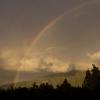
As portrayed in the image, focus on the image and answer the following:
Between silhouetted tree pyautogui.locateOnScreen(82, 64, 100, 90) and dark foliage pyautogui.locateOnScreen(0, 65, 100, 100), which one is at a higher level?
silhouetted tree pyautogui.locateOnScreen(82, 64, 100, 90)

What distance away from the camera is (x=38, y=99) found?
7212 cm

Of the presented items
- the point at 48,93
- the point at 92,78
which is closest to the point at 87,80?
the point at 92,78

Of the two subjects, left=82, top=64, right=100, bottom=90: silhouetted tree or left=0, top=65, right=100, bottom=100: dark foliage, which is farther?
left=82, top=64, right=100, bottom=90: silhouetted tree

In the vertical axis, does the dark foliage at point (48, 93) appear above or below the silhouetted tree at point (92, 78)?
below

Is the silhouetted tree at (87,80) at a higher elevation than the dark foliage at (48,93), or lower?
higher

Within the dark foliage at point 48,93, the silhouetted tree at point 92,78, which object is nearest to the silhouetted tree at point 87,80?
the silhouetted tree at point 92,78

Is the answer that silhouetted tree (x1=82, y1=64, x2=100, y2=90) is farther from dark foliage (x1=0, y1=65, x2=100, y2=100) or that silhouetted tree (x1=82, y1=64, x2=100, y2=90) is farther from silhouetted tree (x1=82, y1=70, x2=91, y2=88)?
dark foliage (x1=0, y1=65, x2=100, y2=100)

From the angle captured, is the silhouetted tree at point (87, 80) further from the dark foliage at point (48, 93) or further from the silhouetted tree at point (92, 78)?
the dark foliage at point (48, 93)

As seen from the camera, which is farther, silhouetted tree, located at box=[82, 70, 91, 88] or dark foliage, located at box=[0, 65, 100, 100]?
silhouetted tree, located at box=[82, 70, 91, 88]

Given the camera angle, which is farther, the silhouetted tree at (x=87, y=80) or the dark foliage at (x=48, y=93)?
the silhouetted tree at (x=87, y=80)

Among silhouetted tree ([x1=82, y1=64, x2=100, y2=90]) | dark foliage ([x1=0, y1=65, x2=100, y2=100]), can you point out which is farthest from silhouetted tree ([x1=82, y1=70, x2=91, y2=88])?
dark foliage ([x1=0, y1=65, x2=100, y2=100])

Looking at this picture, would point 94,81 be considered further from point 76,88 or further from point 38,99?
point 38,99

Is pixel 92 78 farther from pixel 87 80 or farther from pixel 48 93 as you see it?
pixel 48 93

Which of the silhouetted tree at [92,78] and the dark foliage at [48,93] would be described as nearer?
the dark foliage at [48,93]
